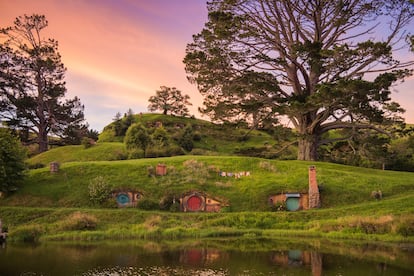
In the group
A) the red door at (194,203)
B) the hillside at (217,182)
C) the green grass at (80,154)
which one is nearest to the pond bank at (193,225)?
the red door at (194,203)

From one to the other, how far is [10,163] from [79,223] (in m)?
13.3

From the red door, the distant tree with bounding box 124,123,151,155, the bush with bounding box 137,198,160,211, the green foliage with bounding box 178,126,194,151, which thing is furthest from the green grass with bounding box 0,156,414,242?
the green foliage with bounding box 178,126,194,151

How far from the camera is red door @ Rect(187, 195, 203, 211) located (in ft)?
148

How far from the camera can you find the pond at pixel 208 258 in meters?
24.3

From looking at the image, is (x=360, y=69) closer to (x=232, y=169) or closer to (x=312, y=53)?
(x=312, y=53)

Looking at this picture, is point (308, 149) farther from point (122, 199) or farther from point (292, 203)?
point (122, 199)

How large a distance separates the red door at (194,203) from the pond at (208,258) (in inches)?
426

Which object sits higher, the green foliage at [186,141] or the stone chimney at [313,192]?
the green foliage at [186,141]

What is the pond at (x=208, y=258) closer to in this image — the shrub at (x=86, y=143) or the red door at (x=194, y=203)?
the red door at (x=194, y=203)

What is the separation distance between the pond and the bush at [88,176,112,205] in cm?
1118

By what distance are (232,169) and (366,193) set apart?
1552cm

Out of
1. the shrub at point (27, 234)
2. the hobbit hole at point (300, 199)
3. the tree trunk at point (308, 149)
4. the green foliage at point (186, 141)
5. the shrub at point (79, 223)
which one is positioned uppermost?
the green foliage at point (186, 141)

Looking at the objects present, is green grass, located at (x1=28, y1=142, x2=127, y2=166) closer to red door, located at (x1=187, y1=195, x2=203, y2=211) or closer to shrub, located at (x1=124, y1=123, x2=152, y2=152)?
shrub, located at (x1=124, y1=123, x2=152, y2=152)

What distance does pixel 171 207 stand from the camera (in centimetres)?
4441
